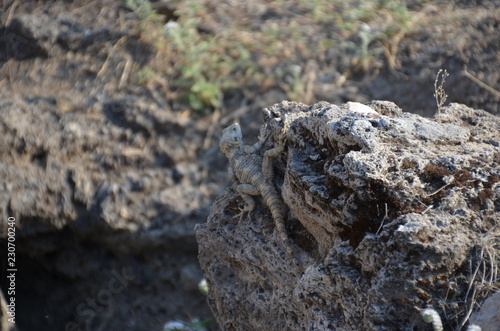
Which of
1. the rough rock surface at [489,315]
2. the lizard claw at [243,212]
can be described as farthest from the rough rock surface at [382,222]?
the lizard claw at [243,212]

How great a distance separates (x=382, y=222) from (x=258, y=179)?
112 centimetres

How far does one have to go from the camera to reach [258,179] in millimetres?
3111

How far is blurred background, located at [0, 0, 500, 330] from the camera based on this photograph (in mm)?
5129

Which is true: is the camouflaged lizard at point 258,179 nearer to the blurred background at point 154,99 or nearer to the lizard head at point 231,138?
the lizard head at point 231,138

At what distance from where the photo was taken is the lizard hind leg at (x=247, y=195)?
10.2 feet

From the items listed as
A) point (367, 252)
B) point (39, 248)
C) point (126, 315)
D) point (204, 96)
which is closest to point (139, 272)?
point (126, 315)

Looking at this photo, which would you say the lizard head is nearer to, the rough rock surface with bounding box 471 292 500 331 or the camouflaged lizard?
the camouflaged lizard

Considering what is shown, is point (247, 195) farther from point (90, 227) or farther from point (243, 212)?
point (90, 227)

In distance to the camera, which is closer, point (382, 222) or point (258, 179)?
point (382, 222)

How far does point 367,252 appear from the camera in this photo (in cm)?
210

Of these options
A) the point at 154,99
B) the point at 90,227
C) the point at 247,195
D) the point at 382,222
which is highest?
the point at 382,222

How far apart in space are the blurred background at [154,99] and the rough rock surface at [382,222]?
231 centimetres

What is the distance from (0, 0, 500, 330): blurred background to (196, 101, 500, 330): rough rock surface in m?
2.31

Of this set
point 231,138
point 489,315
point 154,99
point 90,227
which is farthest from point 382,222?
point 154,99
